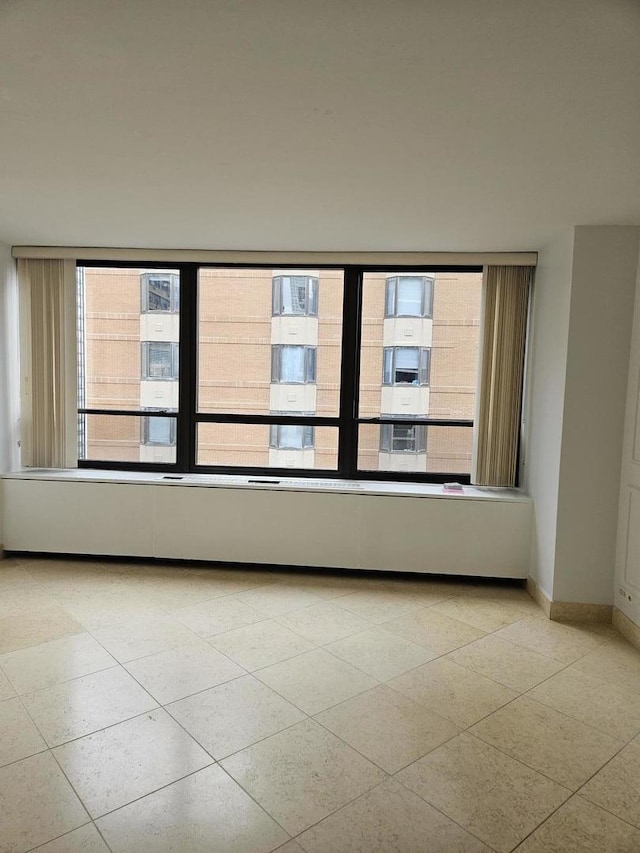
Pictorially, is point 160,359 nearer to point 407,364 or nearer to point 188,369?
point 188,369

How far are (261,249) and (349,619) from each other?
108 inches

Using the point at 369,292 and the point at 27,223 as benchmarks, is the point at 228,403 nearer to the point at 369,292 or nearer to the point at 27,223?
the point at 369,292

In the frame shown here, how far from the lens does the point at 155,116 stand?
213 cm

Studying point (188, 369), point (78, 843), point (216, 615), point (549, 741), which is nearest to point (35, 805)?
point (78, 843)

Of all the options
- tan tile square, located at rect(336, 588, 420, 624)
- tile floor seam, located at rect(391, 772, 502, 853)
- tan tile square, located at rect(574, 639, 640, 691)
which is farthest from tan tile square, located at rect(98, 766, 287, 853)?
tan tile square, located at rect(574, 639, 640, 691)

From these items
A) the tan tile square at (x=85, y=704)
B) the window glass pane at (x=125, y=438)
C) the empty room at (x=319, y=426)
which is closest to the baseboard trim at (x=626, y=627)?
the empty room at (x=319, y=426)

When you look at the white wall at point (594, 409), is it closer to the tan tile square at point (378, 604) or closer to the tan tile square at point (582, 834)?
the tan tile square at point (378, 604)

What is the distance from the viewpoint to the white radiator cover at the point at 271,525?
4.17 meters

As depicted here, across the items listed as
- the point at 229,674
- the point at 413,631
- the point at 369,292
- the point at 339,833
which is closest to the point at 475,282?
the point at 369,292

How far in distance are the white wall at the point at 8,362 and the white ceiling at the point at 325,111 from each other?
1.05m

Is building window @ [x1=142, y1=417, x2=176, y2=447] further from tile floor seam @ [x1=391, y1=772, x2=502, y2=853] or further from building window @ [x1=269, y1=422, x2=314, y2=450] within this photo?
tile floor seam @ [x1=391, y1=772, x2=502, y2=853]

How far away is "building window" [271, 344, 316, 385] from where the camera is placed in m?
4.65

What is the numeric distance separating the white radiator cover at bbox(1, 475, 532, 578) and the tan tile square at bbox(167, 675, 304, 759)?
1630 millimetres

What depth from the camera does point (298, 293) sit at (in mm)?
4625
